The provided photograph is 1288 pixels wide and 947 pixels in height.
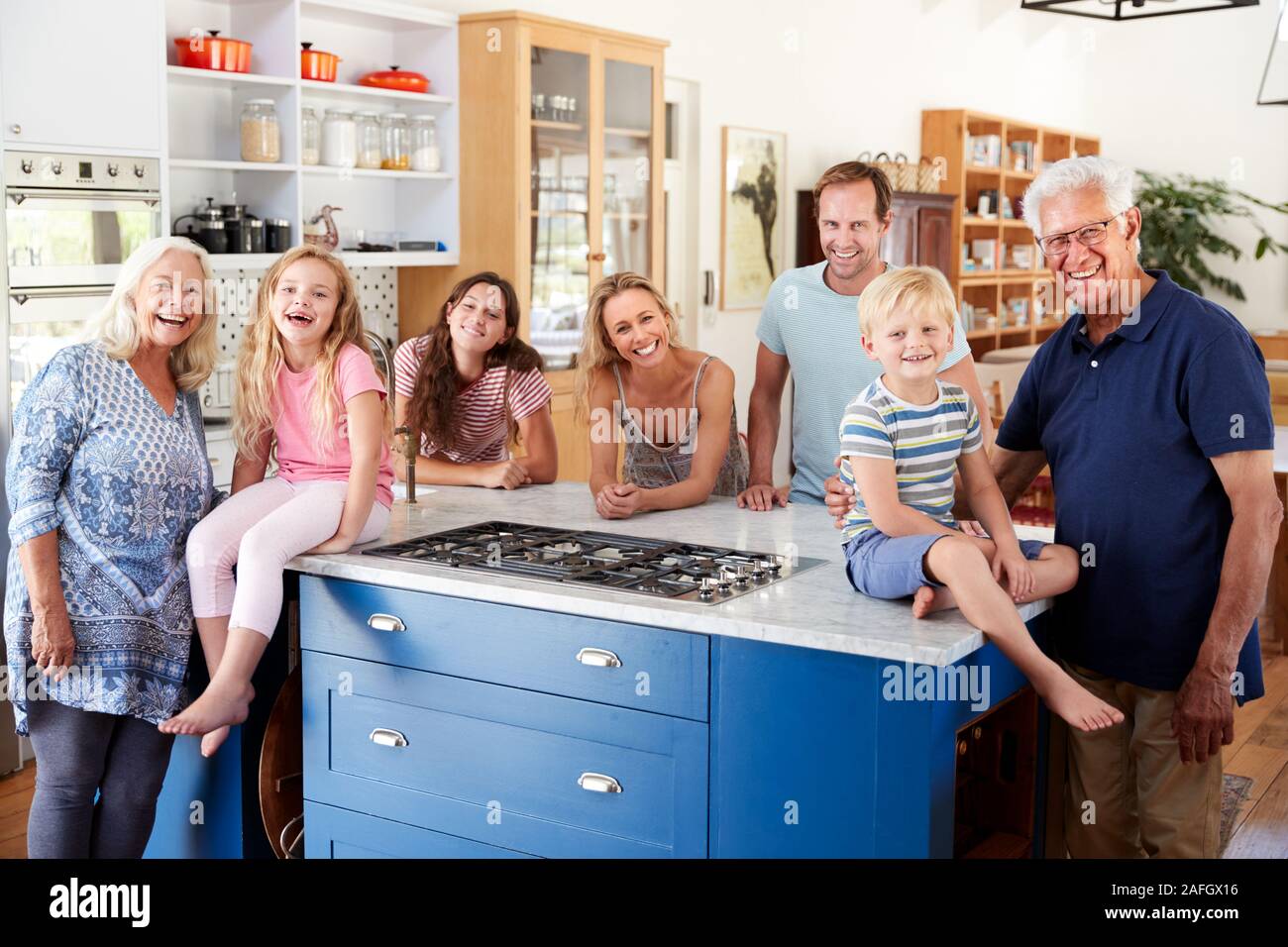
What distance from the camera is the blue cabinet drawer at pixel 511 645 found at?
2207mm

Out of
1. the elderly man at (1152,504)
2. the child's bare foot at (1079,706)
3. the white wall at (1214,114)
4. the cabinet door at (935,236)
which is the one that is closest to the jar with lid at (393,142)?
the elderly man at (1152,504)

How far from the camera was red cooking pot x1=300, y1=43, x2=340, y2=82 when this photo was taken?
4.75 m

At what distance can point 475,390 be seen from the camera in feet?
11.1

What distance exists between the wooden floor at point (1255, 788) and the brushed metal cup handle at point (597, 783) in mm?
1661

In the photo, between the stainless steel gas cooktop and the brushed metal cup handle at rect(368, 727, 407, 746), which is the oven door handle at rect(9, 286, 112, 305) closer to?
the stainless steel gas cooktop

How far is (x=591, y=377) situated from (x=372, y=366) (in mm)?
622

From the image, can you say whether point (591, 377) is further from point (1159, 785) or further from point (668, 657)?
point (1159, 785)

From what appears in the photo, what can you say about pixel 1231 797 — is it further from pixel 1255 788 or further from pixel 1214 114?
pixel 1214 114

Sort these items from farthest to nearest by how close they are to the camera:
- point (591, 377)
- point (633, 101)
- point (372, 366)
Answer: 1. point (633, 101)
2. point (591, 377)
3. point (372, 366)

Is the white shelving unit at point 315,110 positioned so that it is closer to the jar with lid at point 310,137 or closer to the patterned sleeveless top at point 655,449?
the jar with lid at point 310,137

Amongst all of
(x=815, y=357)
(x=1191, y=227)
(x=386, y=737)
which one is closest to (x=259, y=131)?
(x=815, y=357)

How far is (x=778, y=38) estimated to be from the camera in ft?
24.8

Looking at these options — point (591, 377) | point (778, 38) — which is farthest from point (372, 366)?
point (778, 38)

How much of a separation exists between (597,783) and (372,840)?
22.1 inches
